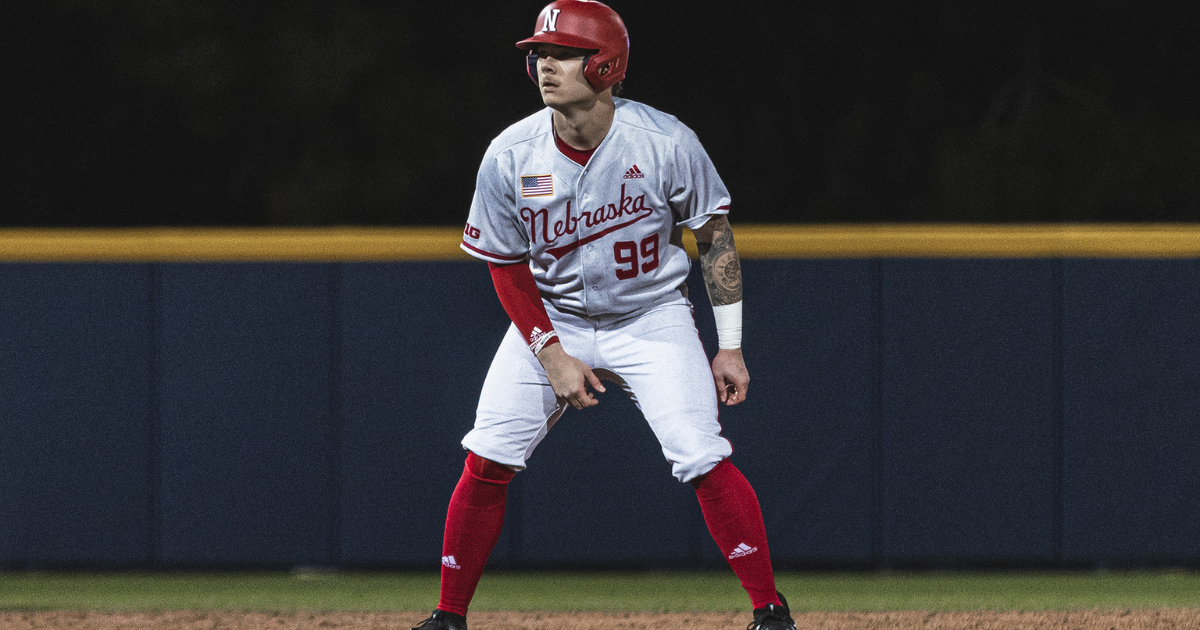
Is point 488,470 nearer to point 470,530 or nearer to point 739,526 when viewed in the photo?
point 470,530

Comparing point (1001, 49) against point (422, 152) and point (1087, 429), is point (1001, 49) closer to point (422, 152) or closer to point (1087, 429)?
point (422, 152)

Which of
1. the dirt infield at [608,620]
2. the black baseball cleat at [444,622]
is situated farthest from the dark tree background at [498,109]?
the black baseball cleat at [444,622]

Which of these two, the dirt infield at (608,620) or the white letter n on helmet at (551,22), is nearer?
the white letter n on helmet at (551,22)

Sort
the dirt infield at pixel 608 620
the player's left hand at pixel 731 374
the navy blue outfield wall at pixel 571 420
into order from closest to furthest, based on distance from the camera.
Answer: the player's left hand at pixel 731 374 < the dirt infield at pixel 608 620 < the navy blue outfield wall at pixel 571 420

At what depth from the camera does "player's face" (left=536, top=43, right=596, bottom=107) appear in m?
3.35

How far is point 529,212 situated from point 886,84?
37.9 feet

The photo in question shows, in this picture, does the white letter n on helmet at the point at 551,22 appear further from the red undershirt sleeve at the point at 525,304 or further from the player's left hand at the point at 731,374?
the player's left hand at the point at 731,374

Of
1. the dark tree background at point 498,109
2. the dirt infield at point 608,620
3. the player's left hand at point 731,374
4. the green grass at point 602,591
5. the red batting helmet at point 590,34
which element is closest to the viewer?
the red batting helmet at point 590,34

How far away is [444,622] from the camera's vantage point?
140 inches

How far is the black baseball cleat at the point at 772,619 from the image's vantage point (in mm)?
3371

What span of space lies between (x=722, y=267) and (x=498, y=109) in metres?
11.0

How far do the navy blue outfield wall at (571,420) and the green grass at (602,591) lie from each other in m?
0.08

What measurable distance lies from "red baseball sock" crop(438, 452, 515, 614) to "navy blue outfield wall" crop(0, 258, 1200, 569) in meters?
1.50

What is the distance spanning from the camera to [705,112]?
1518 centimetres
